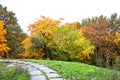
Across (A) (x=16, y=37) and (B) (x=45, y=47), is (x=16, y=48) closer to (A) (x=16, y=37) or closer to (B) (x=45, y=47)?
(A) (x=16, y=37)

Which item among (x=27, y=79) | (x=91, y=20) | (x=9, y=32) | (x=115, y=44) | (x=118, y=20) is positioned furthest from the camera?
(x=91, y=20)

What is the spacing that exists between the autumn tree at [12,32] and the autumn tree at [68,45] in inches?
226

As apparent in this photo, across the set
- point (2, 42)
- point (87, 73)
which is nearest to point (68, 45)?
point (2, 42)

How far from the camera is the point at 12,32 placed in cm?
3678

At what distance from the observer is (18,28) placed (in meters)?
37.0

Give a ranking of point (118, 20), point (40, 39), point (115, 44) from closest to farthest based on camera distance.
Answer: point (40, 39) → point (115, 44) → point (118, 20)

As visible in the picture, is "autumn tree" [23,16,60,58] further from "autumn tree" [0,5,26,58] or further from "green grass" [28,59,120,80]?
"green grass" [28,59,120,80]

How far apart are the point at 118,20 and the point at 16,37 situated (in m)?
17.5

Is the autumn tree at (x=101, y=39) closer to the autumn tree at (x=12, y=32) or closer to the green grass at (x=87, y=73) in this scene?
the autumn tree at (x=12, y=32)

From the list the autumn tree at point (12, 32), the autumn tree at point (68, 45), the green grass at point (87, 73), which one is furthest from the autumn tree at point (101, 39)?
the green grass at point (87, 73)

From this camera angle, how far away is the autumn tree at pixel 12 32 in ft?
120

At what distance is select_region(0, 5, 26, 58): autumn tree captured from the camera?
36.5 meters

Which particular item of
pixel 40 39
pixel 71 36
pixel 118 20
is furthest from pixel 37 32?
pixel 118 20

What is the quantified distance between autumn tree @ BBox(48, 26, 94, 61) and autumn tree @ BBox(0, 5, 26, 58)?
575 cm
